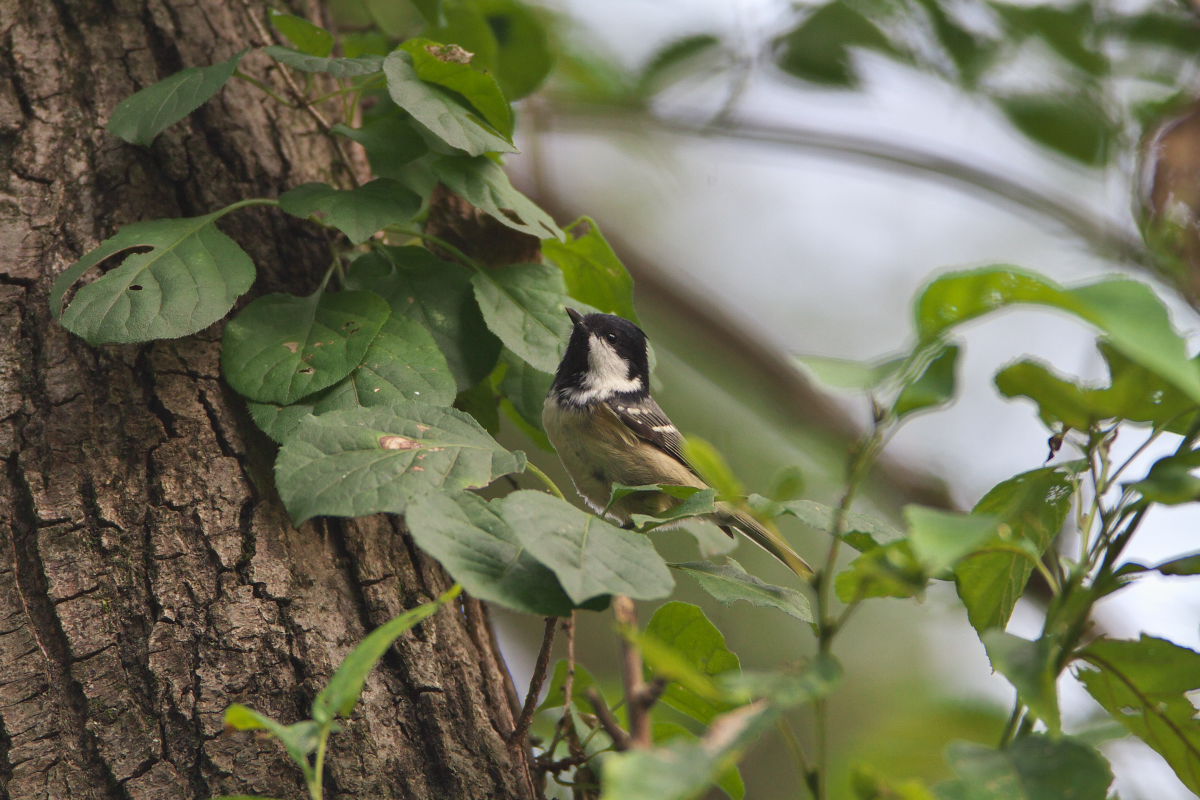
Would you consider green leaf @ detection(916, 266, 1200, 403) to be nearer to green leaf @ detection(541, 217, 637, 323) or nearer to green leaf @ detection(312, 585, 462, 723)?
green leaf @ detection(312, 585, 462, 723)

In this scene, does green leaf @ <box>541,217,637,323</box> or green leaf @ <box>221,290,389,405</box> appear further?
green leaf @ <box>541,217,637,323</box>

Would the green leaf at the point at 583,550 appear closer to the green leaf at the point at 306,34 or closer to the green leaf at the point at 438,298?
the green leaf at the point at 438,298

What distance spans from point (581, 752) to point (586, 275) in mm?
1321

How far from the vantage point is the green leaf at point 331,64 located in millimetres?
2168

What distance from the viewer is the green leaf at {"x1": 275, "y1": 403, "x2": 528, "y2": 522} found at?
66.9 inches

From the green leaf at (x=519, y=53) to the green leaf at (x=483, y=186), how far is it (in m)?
1.01

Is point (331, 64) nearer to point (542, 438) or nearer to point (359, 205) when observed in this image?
point (359, 205)

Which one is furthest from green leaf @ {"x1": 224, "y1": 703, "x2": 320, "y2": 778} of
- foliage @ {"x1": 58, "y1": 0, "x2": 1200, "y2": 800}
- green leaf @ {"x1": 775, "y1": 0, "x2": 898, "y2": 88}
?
green leaf @ {"x1": 775, "y1": 0, "x2": 898, "y2": 88}

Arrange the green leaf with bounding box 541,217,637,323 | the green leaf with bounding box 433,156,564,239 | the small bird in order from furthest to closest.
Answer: the small bird → the green leaf with bounding box 541,217,637,323 → the green leaf with bounding box 433,156,564,239

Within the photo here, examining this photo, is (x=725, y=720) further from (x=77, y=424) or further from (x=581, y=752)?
(x=77, y=424)

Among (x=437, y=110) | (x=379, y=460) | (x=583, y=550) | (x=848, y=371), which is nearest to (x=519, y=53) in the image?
(x=437, y=110)

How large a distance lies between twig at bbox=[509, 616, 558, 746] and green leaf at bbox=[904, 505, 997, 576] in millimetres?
950

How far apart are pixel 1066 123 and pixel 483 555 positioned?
3746 millimetres

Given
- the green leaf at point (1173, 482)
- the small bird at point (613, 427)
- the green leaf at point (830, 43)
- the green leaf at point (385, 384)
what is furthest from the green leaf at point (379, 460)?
the green leaf at point (830, 43)
